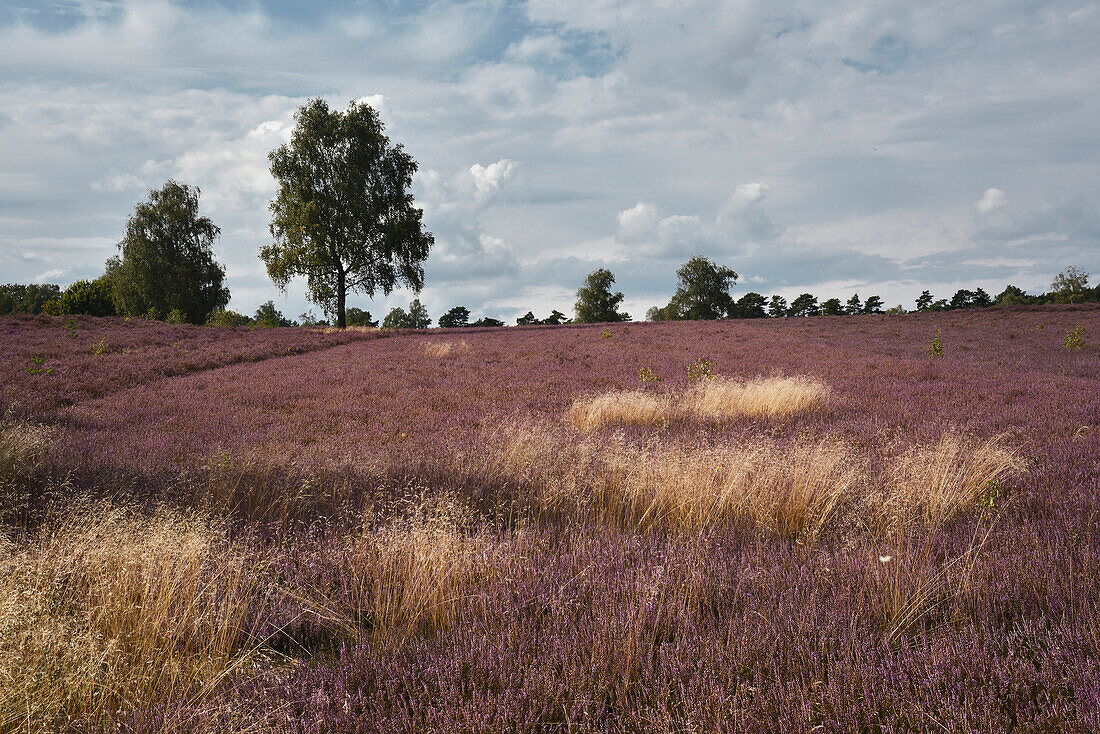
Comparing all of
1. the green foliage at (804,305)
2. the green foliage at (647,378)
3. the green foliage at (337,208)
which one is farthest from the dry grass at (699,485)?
the green foliage at (804,305)

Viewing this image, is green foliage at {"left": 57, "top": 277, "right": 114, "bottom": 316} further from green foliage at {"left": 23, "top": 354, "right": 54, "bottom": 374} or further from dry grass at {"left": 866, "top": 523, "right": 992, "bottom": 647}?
dry grass at {"left": 866, "top": 523, "right": 992, "bottom": 647}

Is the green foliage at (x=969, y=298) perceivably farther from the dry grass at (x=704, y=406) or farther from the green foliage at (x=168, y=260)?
the green foliage at (x=168, y=260)

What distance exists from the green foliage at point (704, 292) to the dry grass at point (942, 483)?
73188 mm

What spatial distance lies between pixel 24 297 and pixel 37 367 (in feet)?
370

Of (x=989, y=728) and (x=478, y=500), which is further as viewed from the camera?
(x=478, y=500)

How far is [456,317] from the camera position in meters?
86.2

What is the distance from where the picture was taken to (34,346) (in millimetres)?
17922

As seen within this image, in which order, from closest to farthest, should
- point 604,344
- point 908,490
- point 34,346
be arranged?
point 908,490, point 34,346, point 604,344

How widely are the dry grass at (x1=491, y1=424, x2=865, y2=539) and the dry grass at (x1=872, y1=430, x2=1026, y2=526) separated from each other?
39 cm

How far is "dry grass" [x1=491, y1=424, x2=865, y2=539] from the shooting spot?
4820 mm

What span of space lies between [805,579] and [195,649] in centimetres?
347

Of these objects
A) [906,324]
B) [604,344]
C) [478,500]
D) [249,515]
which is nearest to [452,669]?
[478,500]

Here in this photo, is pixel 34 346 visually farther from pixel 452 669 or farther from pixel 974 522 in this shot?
pixel 974 522

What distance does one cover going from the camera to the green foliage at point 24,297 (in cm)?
8918
